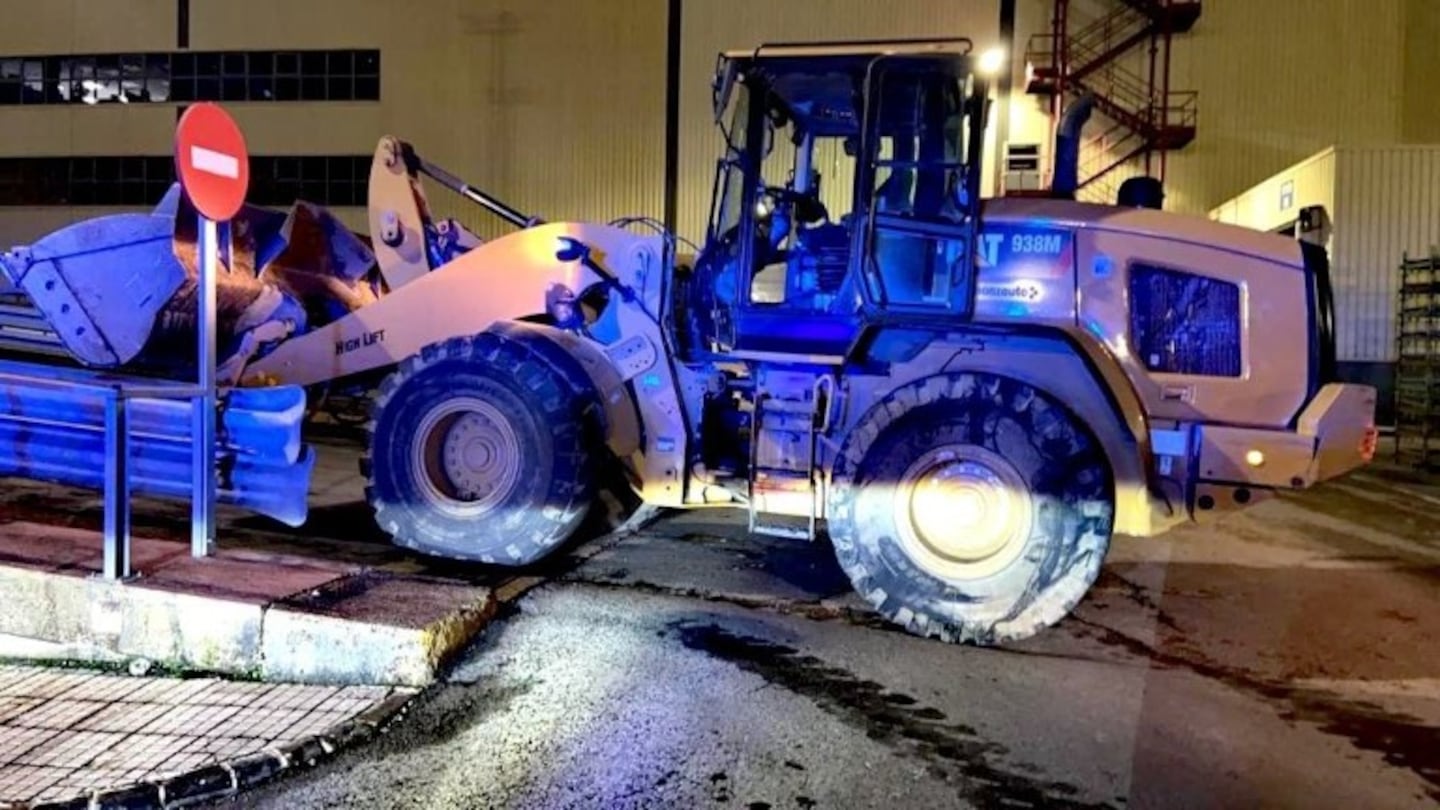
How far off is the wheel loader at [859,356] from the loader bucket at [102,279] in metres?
0.02

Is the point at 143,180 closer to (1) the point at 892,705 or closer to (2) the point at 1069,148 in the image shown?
(2) the point at 1069,148

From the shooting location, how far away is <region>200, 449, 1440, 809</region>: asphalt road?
4.10 meters

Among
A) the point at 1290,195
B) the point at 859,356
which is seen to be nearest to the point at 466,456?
the point at 859,356

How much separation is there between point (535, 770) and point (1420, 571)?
23.7ft

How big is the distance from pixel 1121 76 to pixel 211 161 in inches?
999

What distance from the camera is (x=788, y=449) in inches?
255

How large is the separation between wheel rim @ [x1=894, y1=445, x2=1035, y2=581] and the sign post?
12.2 ft

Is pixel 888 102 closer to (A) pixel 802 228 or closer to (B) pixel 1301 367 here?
(A) pixel 802 228

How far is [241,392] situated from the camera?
257 inches

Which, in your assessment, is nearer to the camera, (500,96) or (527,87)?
(527,87)

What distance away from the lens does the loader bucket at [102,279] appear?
7.27 metres

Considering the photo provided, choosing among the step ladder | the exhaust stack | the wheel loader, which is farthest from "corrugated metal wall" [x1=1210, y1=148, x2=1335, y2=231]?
the step ladder

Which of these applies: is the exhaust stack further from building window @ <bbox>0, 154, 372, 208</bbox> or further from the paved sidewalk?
building window @ <bbox>0, 154, 372, 208</bbox>

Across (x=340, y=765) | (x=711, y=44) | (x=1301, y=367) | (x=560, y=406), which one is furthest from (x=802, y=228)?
(x=711, y=44)
